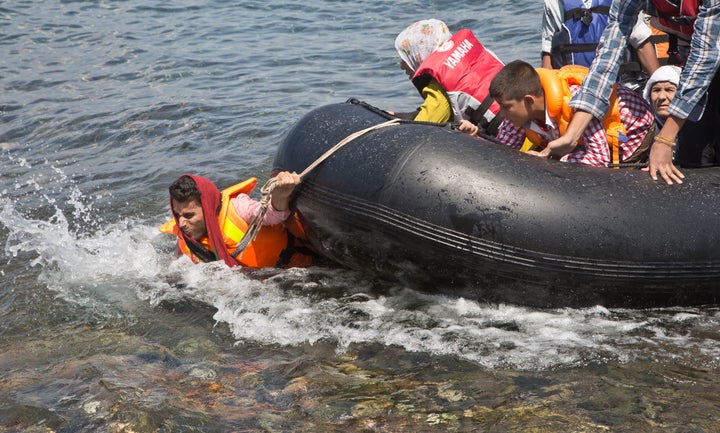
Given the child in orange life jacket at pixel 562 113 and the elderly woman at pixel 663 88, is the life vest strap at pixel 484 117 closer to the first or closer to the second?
the child in orange life jacket at pixel 562 113

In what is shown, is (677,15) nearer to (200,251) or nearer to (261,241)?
(261,241)

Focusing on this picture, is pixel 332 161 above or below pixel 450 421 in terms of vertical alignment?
above

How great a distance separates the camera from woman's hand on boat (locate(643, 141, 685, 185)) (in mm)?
4445

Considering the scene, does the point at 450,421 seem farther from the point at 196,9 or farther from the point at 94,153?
the point at 196,9

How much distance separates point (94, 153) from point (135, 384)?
5112mm

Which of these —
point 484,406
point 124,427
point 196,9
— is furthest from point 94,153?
point 196,9

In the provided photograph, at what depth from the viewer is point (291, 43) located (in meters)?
13.4

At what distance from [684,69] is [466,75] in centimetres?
147

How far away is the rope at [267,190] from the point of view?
4836 millimetres

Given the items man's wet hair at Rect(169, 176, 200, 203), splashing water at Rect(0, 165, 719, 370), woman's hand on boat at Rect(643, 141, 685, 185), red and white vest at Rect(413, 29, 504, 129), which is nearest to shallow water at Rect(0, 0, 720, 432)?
splashing water at Rect(0, 165, 719, 370)

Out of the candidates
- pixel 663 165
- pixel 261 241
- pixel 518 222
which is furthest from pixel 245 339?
pixel 663 165

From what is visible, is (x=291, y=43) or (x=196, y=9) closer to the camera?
(x=291, y=43)

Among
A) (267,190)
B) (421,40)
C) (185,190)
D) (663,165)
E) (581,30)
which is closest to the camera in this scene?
(663,165)

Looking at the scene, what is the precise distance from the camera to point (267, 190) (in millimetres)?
4953
